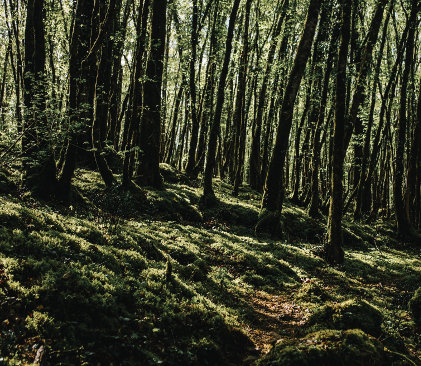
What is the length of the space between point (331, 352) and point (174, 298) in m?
2.98

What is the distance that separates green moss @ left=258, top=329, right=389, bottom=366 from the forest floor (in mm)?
17

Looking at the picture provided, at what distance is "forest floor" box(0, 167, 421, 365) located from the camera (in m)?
3.95

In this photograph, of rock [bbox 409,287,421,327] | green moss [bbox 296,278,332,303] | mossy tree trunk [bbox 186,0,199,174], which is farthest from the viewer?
mossy tree trunk [bbox 186,0,199,174]

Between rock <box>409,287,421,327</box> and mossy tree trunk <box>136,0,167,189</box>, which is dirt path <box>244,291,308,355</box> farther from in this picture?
mossy tree trunk <box>136,0,167,189</box>

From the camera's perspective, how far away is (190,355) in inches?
177

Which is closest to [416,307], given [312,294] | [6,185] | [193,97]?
[312,294]

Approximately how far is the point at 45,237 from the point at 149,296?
2.38 meters

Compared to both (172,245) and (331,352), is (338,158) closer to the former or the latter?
(172,245)

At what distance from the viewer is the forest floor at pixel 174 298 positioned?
3.95m

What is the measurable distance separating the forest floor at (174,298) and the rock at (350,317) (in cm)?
2

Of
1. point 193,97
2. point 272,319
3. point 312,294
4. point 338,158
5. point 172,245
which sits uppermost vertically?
point 193,97

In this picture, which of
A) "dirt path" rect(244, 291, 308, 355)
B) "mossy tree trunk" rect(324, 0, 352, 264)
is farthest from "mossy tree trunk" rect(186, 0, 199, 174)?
"dirt path" rect(244, 291, 308, 355)

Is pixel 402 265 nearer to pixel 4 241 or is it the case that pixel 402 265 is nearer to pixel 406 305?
pixel 406 305

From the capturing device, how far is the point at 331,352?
399 cm
